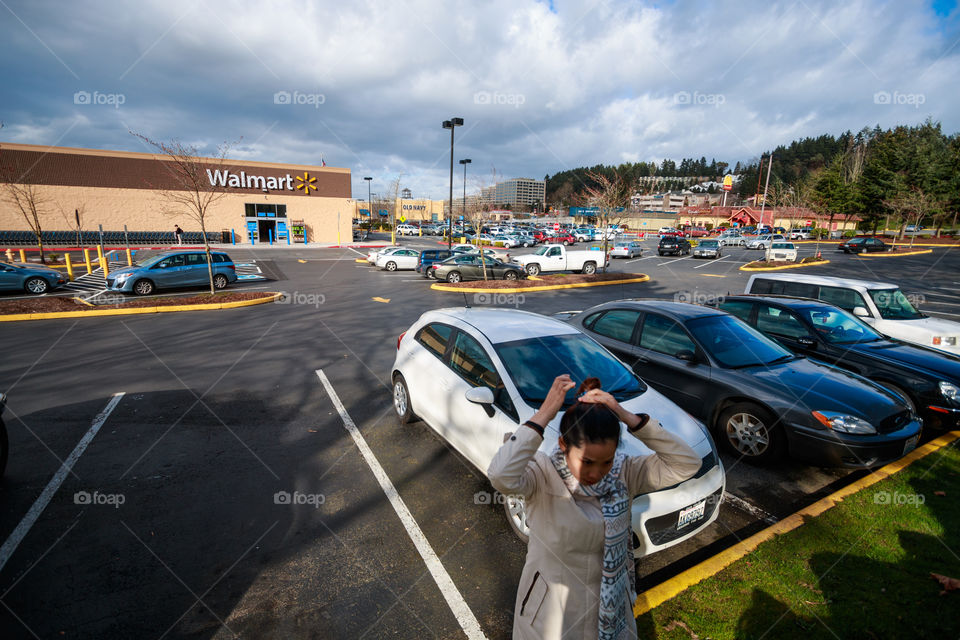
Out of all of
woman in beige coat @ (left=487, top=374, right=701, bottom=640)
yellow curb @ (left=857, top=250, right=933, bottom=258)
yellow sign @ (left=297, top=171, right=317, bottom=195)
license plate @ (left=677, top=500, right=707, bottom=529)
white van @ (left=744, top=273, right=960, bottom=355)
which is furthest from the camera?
yellow sign @ (left=297, top=171, right=317, bottom=195)

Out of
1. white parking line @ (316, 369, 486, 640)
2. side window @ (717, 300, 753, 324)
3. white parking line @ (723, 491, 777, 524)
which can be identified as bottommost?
white parking line @ (316, 369, 486, 640)

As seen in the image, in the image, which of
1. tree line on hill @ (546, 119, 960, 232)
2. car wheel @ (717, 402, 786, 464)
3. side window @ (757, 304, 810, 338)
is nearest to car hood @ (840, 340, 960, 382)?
side window @ (757, 304, 810, 338)

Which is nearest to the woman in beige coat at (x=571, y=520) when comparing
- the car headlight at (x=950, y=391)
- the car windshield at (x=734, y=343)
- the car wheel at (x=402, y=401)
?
the car wheel at (x=402, y=401)

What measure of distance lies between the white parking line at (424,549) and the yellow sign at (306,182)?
3880 cm

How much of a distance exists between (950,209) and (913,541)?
66953mm

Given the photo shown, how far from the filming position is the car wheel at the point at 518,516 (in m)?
3.56

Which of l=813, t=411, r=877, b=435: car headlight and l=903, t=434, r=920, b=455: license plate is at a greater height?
l=813, t=411, r=877, b=435: car headlight

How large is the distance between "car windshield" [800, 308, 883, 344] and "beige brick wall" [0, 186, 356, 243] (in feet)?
134

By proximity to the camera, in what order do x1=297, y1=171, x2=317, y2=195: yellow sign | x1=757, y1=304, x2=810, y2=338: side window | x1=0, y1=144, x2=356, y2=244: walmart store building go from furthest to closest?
x1=297, y1=171, x2=317, y2=195: yellow sign, x1=0, y1=144, x2=356, y2=244: walmart store building, x1=757, y1=304, x2=810, y2=338: side window

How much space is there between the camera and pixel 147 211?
35.2 m

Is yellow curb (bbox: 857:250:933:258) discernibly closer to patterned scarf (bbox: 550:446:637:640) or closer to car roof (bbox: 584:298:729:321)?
car roof (bbox: 584:298:729:321)

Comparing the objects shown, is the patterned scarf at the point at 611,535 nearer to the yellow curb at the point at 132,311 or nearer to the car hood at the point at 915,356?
the car hood at the point at 915,356

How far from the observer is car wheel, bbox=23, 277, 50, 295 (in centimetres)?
1497

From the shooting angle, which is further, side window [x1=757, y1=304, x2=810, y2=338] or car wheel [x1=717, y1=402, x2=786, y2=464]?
side window [x1=757, y1=304, x2=810, y2=338]
